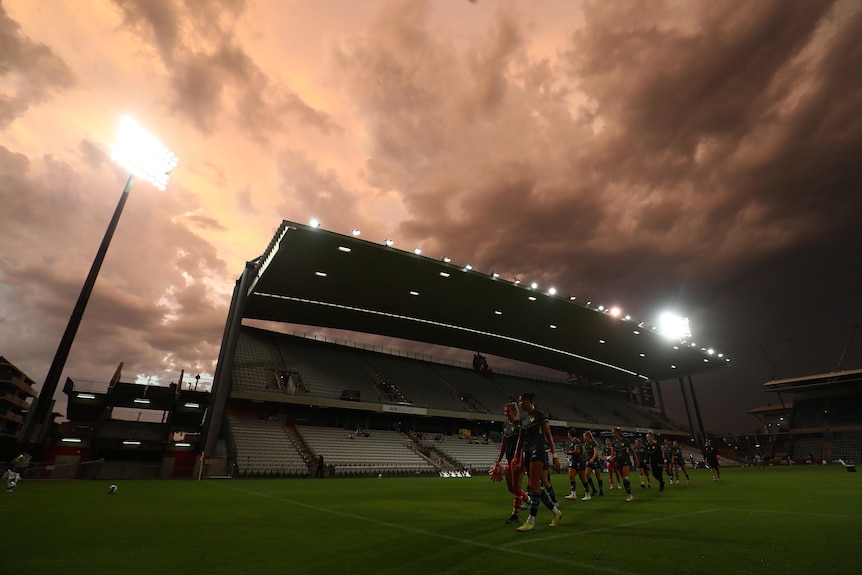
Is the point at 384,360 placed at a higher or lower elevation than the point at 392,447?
higher

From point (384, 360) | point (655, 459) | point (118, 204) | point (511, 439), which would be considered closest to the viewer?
point (511, 439)

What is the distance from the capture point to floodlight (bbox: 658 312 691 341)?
1662 inches

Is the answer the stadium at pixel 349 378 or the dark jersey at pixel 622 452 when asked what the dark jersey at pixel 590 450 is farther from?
the stadium at pixel 349 378

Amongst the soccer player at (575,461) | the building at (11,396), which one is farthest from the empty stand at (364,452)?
the building at (11,396)

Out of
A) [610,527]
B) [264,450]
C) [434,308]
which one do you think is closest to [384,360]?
[434,308]

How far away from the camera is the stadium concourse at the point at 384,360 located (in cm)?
2552

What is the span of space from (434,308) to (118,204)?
2311cm

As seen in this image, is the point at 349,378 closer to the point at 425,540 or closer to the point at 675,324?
the point at 425,540

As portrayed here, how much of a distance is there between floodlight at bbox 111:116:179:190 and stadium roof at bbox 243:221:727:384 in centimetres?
648

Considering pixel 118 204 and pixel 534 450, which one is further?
pixel 118 204

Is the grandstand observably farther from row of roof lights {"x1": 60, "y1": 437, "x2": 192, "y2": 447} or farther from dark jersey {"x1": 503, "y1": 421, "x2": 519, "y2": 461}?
row of roof lights {"x1": 60, "y1": 437, "x2": 192, "y2": 447}

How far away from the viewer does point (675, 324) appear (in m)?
43.1

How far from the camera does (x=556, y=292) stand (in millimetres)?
31609

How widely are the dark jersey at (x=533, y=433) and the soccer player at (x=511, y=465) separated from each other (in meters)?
0.34
